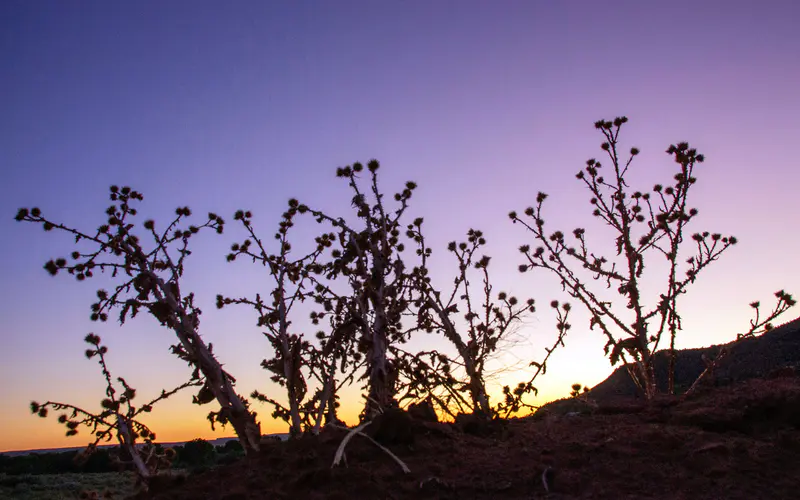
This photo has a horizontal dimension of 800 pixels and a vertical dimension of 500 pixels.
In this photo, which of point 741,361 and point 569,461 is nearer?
point 569,461

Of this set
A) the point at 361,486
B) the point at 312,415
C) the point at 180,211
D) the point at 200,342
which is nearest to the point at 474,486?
the point at 361,486

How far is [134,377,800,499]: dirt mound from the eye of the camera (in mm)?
2874

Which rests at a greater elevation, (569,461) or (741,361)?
(741,361)

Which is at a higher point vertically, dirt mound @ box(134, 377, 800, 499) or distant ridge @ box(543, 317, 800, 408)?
distant ridge @ box(543, 317, 800, 408)

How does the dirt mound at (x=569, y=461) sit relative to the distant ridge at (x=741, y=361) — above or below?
below

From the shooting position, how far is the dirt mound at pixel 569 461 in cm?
287

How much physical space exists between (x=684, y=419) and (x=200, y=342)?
4.31 m

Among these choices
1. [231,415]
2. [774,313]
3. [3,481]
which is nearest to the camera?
[231,415]

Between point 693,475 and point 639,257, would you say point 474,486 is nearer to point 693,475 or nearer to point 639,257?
point 693,475

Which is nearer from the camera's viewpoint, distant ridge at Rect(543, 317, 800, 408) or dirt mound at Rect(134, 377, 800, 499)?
dirt mound at Rect(134, 377, 800, 499)

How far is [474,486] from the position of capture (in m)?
2.96

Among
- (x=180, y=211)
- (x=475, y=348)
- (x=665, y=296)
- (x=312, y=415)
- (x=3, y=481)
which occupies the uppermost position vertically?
(x=180, y=211)

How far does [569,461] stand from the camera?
128 inches

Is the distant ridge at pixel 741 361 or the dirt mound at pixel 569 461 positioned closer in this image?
the dirt mound at pixel 569 461
